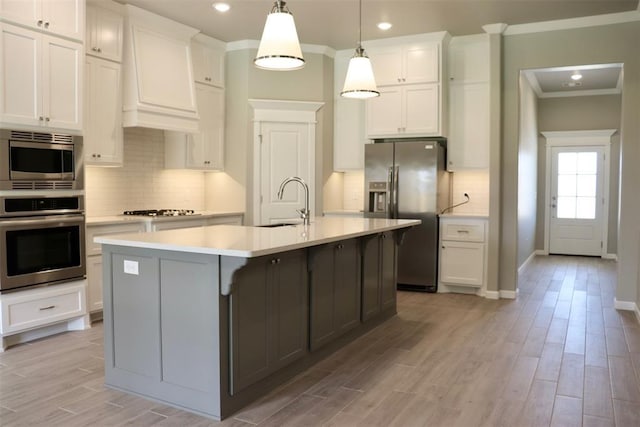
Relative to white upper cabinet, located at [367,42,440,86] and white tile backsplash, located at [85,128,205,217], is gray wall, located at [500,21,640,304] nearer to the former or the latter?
white upper cabinet, located at [367,42,440,86]

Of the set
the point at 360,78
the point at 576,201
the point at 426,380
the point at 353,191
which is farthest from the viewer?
the point at 576,201

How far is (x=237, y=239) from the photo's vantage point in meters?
3.07

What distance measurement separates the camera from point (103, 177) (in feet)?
17.2

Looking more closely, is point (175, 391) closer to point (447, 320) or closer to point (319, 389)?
point (319, 389)

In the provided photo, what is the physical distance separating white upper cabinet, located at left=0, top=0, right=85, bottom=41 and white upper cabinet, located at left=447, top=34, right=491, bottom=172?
3.95 metres

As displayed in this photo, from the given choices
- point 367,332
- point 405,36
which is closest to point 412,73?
point 405,36

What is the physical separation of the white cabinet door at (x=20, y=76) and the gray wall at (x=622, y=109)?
454 centimetres

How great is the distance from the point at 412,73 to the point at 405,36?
0.43 metres

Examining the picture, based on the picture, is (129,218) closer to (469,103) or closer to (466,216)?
(466,216)

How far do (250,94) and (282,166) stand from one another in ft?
3.00

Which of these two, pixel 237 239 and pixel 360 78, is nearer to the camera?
pixel 237 239

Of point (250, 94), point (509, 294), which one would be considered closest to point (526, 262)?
point (509, 294)

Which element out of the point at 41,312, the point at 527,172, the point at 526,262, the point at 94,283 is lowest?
the point at 526,262

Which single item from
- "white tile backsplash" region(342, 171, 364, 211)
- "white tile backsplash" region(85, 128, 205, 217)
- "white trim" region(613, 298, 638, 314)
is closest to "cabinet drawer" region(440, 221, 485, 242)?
"white tile backsplash" region(342, 171, 364, 211)
